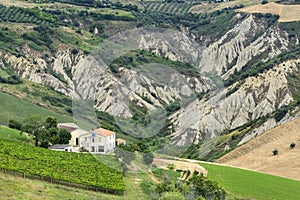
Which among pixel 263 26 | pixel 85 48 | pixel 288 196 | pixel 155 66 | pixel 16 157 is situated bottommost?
pixel 288 196

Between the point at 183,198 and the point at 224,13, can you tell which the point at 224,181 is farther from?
the point at 224,13

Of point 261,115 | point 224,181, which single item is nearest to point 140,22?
point 261,115

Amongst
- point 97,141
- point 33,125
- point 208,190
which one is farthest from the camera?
point 33,125

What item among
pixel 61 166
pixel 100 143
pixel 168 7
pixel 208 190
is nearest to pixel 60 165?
pixel 61 166

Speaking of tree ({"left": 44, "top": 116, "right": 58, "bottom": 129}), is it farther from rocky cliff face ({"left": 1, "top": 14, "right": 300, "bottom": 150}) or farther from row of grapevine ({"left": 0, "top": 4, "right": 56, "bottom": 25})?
row of grapevine ({"left": 0, "top": 4, "right": 56, "bottom": 25})

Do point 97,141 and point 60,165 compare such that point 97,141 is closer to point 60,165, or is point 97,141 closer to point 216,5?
point 60,165

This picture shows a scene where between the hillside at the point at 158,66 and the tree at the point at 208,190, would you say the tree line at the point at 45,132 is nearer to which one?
the hillside at the point at 158,66
